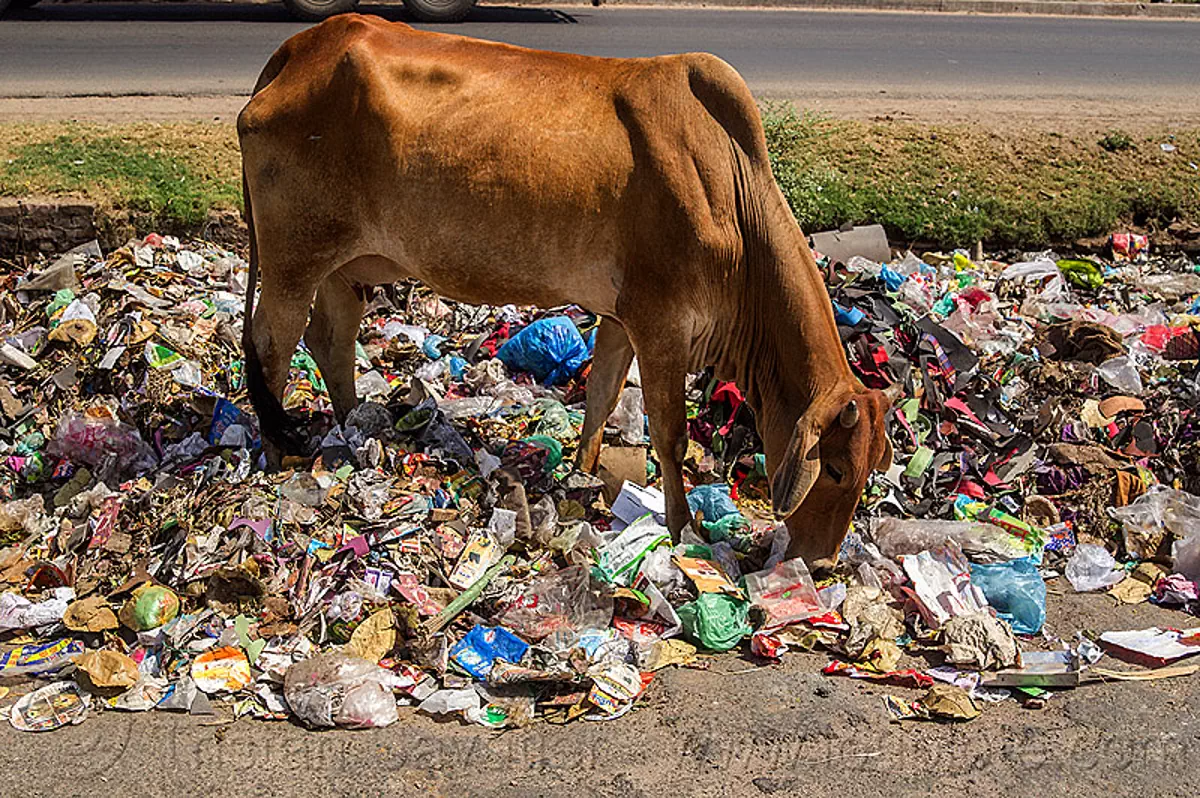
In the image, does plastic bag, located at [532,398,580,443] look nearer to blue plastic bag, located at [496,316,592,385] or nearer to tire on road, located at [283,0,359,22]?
blue plastic bag, located at [496,316,592,385]

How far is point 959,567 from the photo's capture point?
17.5 feet

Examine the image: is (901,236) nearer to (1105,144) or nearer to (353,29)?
(1105,144)

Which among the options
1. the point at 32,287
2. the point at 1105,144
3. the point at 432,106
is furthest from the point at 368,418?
the point at 1105,144

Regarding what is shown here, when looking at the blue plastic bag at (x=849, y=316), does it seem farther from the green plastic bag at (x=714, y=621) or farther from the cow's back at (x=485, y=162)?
the green plastic bag at (x=714, y=621)

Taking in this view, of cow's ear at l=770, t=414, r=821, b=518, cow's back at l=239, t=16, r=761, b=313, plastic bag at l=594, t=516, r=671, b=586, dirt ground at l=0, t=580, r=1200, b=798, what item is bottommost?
dirt ground at l=0, t=580, r=1200, b=798

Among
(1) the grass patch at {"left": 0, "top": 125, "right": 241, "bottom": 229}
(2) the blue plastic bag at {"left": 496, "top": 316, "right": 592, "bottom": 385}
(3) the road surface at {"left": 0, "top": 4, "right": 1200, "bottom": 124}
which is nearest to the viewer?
(2) the blue plastic bag at {"left": 496, "top": 316, "right": 592, "bottom": 385}

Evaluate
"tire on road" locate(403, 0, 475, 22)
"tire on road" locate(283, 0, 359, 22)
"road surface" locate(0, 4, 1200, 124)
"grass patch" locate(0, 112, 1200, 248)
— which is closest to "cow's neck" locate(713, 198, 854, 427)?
"grass patch" locate(0, 112, 1200, 248)

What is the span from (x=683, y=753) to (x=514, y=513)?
159 cm

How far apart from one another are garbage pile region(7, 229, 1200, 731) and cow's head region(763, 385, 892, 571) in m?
0.21

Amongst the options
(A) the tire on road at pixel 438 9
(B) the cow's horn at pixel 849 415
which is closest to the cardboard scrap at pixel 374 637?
(B) the cow's horn at pixel 849 415

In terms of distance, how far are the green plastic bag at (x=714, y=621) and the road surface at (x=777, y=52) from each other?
6.81 meters

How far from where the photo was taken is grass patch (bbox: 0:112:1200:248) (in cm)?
814

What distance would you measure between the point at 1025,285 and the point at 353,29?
470cm

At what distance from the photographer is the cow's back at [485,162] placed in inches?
207
